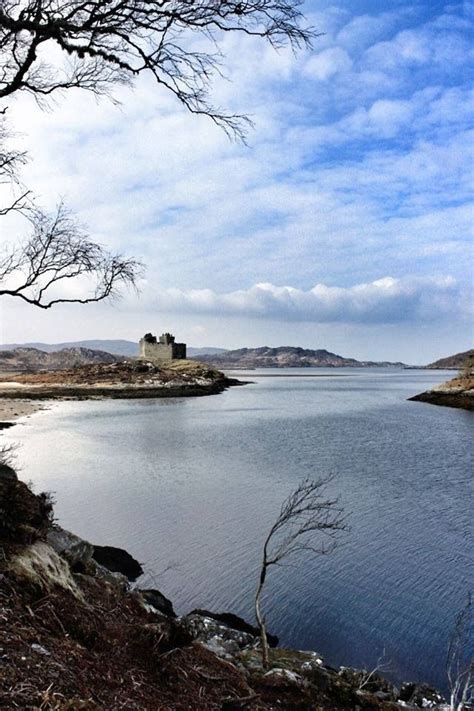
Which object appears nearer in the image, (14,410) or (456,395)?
(14,410)

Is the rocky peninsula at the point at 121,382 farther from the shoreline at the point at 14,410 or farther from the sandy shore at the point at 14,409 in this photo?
the sandy shore at the point at 14,409

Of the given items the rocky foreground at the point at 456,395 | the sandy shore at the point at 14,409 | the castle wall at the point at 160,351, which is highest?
the castle wall at the point at 160,351

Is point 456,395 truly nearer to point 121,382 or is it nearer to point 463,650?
point 121,382

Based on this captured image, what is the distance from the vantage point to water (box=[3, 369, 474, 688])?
862 cm

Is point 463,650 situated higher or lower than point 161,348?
lower

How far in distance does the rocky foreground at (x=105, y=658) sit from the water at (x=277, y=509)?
1914 mm

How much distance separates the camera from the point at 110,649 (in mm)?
→ 3986

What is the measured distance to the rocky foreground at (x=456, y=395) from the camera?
170 ft

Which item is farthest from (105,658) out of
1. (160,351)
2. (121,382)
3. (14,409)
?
(160,351)

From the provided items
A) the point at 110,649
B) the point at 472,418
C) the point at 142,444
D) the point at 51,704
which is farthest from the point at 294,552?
the point at 472,418

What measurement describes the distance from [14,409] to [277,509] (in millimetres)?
36476

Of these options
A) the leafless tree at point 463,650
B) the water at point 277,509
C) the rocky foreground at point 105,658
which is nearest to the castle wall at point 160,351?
the water at point 277,509

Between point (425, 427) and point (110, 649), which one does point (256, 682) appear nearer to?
point (110, 649)

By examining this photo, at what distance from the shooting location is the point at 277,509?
14.7 meters
